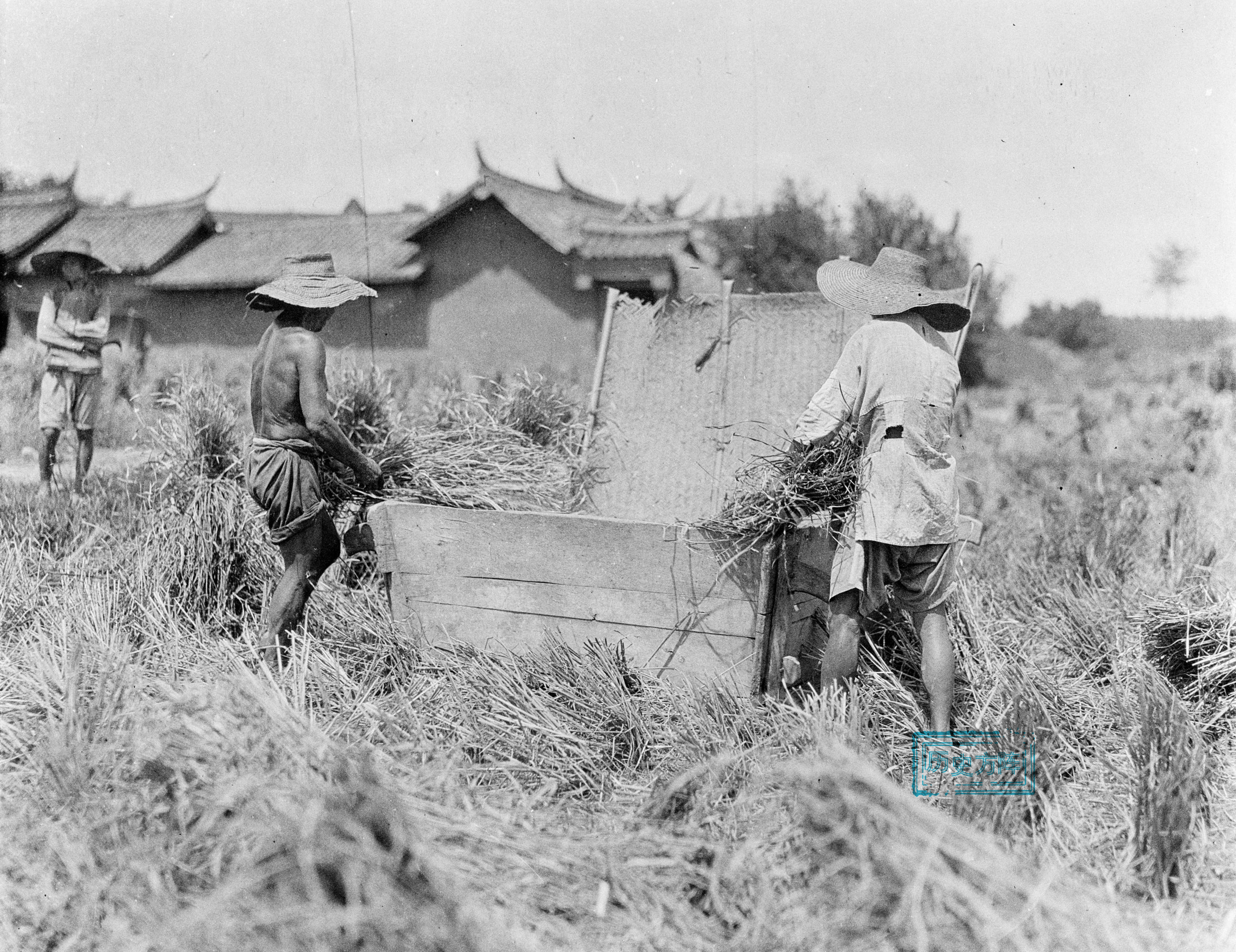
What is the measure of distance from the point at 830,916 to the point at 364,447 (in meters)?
2.78

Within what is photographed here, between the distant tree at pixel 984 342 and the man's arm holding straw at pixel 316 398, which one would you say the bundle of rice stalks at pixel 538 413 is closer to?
the man's arm holding straw at pixel 316 398

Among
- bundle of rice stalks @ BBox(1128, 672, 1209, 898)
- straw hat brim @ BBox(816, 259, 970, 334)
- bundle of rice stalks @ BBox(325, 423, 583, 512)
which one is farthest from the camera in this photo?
bundle of rice stalks @ BBox(325, 423, 583, 512)

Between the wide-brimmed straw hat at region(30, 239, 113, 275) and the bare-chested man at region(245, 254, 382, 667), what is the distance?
365 centimetres

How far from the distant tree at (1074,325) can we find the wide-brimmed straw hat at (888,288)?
34447 millimetres

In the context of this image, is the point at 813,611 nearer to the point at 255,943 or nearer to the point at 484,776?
the point at 484,776

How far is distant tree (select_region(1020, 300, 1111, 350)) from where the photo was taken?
34.4 m

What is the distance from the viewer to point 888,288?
10.4 ft

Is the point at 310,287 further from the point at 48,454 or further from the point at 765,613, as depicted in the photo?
the point at 48,454

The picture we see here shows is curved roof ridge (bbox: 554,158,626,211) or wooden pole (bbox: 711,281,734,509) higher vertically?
curved roof ridge (bbox: 554,158,626,211)

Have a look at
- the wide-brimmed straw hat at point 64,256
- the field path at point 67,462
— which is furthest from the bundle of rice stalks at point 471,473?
the wide-brimmed straw hat at point 64,256

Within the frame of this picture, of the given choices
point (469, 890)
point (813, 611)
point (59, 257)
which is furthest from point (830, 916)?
point (59, 257)

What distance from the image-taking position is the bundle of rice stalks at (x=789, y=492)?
3035mm

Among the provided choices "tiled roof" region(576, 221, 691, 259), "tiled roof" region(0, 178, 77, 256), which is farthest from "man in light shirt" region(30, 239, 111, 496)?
"tiled roof" region(0, 178, 77, 256)

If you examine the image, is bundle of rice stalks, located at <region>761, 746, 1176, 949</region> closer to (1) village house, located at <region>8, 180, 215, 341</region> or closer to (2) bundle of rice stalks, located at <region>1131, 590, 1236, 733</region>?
(2) bundle of rice stalks, located at <region>1131, 590, 1236, 733</region>
